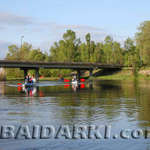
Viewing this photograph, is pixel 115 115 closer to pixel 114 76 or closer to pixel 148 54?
pixel 148 54

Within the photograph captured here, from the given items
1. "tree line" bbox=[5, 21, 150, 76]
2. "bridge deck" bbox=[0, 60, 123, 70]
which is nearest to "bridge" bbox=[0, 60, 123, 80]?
"bridge deck" bbox=[0, 60, 123, 70]

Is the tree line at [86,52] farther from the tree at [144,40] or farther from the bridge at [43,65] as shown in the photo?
the tree at [144,40]

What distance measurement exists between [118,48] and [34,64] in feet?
191

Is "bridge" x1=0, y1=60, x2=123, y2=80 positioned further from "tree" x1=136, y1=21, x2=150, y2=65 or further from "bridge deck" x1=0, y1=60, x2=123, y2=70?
"tree" x1=136, y1=21, x2=150, y2=65

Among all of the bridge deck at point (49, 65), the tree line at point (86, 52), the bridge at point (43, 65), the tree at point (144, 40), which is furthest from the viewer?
the tree line at point (86, 52)

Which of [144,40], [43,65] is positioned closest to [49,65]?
[43,65]

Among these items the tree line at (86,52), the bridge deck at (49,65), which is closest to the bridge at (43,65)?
the bridge deck at (49,65)

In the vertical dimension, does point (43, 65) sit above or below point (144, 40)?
below

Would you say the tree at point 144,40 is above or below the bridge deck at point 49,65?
above

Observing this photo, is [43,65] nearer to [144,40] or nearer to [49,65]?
[49,65]

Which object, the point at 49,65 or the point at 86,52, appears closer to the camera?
the point at 49,65

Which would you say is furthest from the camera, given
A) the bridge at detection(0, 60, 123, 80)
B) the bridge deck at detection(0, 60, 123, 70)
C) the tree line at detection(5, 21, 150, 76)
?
the tree line at detection(5, 21, 150, 76)

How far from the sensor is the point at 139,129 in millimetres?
16781

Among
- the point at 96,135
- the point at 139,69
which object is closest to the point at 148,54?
the point at 139,69
